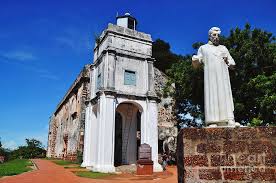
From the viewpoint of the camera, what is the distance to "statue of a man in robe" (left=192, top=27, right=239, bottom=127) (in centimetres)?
533

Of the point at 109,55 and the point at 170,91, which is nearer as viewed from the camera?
the point at 109,55

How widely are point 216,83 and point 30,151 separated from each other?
128 ft

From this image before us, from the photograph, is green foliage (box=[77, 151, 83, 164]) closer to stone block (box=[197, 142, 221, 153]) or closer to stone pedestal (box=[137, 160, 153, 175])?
stone pedestal (box=[137, 160, 153, 175])

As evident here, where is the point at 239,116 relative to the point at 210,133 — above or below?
above

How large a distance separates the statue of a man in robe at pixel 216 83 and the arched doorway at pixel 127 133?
12.6 meters

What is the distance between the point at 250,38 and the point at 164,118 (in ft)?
33.5

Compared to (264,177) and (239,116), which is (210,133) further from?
(239,116)

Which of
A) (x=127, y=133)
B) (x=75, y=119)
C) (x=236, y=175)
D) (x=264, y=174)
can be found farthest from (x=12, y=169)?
(x=264, y=174)

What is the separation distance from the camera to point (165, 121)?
24344mm

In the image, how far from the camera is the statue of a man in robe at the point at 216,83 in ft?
17.5

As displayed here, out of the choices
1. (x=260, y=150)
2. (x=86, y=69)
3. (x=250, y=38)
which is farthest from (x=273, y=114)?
(x=86, y=69)

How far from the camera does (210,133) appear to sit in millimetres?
5051

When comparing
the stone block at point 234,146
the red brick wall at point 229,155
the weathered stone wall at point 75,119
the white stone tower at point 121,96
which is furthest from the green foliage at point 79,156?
the stone block at point 234,146

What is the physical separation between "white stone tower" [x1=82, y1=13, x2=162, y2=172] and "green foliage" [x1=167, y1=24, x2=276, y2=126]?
2854 millimetres
